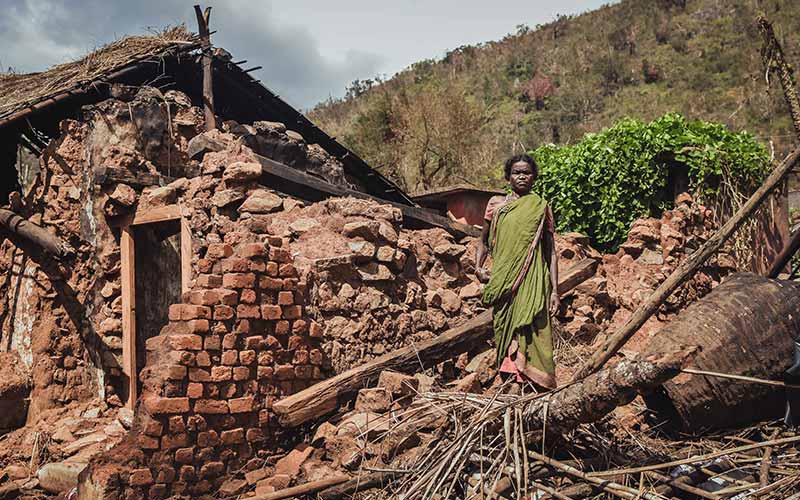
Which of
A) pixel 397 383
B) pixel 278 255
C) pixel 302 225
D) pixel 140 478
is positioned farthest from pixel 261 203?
pixel 140 478

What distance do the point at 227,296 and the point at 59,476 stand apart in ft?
7.24

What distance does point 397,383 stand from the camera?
4.13 meters

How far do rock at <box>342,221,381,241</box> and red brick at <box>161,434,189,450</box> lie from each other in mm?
1868

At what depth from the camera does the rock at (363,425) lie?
146 inches

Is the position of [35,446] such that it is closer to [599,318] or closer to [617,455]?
[617,455]

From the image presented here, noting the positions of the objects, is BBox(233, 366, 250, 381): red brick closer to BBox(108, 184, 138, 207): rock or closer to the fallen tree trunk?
the fallen tree trunk

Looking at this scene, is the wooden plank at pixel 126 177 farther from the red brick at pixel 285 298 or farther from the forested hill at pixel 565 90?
the forested hill at pixel 565 90

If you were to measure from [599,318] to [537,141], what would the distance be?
878 inches

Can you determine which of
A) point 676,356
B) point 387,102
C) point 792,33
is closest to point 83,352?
point 676,356

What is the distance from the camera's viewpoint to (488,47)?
3850cm

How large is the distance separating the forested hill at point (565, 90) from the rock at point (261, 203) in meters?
10.9

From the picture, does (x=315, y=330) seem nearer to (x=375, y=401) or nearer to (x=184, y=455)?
(x=375, y=401)

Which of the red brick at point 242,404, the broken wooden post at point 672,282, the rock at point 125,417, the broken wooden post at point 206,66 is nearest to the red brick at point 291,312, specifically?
the red brick at point 242,404

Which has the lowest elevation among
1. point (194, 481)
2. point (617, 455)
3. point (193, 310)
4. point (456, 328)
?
point (194, 481)
